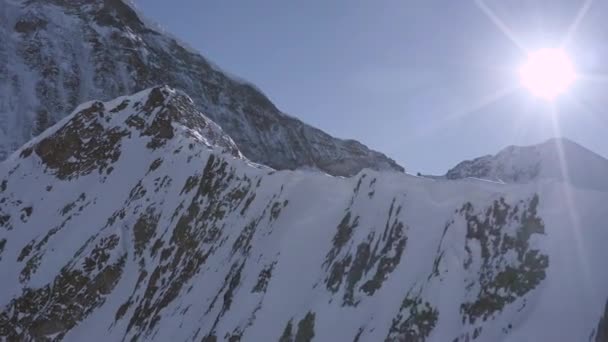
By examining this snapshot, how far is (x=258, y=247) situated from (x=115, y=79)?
2756 inches

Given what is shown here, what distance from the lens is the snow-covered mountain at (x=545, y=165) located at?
35.1m

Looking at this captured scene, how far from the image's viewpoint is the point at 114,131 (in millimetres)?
48500

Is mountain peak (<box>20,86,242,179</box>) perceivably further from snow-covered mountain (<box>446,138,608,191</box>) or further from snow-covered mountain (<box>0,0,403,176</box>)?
snow-covered mountain (<box>0,0,403,176</box>)

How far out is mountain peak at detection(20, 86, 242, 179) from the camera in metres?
46.4

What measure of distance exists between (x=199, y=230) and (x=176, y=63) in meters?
75.4

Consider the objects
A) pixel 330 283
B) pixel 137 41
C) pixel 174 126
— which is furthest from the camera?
pixel 137 41

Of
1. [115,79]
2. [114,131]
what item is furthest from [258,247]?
[115,79]

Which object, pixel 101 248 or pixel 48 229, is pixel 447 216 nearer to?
pixel 101 248

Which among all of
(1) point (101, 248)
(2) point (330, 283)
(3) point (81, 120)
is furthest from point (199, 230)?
(3) point (81, 120)

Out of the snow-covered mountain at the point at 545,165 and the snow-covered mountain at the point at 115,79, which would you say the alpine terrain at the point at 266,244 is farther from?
the snow-covered mountain at the point at 115,79

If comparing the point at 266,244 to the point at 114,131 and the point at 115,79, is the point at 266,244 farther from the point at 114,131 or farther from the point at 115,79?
the point at 115,79

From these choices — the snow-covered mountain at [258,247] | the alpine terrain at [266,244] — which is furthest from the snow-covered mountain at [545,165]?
the snow-covered mountain at [258,247]

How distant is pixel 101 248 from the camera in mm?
37062

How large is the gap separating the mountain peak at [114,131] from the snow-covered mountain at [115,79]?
29135mm
